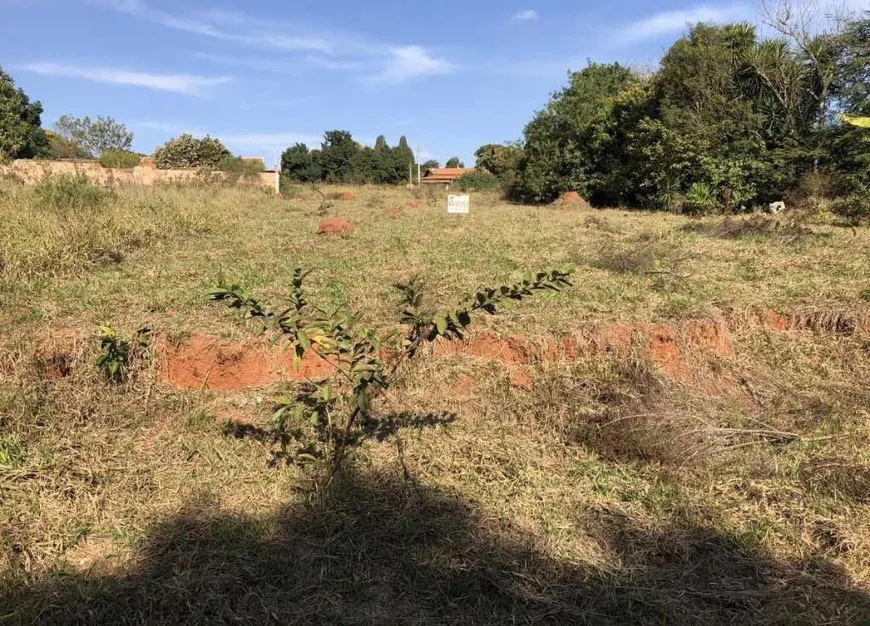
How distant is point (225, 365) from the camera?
374 cm

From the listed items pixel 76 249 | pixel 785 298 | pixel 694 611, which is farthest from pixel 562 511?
pixel 76 249

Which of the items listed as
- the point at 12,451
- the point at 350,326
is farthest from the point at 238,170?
the point at 350,326

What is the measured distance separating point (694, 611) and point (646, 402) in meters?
1.44

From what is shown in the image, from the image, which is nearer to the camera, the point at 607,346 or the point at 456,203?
the point at 607,346

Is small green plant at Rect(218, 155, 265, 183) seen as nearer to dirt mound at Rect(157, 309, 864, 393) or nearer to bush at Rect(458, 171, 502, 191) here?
bush at Rect(458, 171, 502, 191)

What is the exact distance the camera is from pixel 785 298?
4.78m

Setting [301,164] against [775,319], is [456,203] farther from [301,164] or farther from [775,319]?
[301,164]

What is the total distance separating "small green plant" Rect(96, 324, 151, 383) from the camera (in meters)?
3.21

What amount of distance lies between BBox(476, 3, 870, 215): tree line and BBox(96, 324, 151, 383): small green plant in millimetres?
11841

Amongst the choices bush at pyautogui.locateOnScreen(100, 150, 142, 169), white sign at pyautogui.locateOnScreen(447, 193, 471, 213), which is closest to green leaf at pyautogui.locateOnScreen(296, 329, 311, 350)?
white sign at pyautogui.locateOnScreen(447, 193, 471, 213)

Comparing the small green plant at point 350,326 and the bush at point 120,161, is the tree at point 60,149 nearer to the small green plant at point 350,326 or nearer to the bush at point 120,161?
the bush at point 120,161

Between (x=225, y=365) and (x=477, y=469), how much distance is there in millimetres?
1877

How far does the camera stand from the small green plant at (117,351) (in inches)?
126

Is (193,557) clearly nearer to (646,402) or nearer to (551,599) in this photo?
(551,599)
